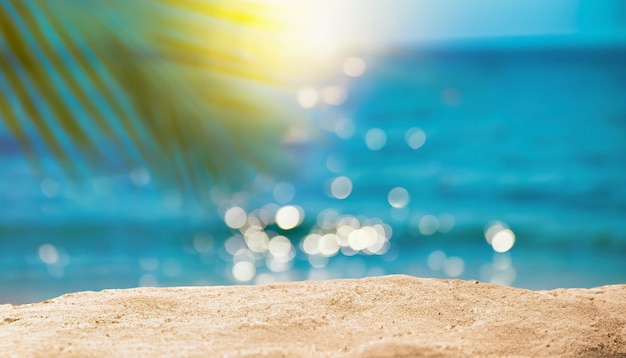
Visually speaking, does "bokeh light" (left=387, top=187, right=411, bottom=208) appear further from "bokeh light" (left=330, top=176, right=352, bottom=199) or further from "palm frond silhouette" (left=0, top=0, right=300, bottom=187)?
"palm frond silhouette" (left=0, top=0, right=300, bottom=187)

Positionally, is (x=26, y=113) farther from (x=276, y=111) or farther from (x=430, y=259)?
(x=430, y=259)

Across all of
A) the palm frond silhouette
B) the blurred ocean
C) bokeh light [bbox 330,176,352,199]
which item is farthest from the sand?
bokeh light [bbox 330,176,352,199]

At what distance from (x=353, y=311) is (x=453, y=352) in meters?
0.43

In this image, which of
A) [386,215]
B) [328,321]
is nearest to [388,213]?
[386,215]

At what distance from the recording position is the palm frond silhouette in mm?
806

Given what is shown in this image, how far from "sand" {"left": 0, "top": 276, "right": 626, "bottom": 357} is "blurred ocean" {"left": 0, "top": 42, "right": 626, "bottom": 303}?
6.39 feet

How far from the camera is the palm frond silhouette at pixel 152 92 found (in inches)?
31.7

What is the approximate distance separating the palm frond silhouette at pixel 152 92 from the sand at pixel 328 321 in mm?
1018

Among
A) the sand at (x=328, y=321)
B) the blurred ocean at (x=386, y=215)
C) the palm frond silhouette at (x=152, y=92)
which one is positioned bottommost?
the palm frond silhouette at (x=152, y=92)

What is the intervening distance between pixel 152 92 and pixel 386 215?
7.06 m

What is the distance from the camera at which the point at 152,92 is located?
82 cm

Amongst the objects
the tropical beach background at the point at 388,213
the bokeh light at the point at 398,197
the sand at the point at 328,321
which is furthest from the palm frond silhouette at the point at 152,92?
the bokeh light at the point at 398,197

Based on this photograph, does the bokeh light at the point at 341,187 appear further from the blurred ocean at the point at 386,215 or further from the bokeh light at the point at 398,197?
the bokeh light at the point at 398,197

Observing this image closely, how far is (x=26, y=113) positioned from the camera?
843 mm
